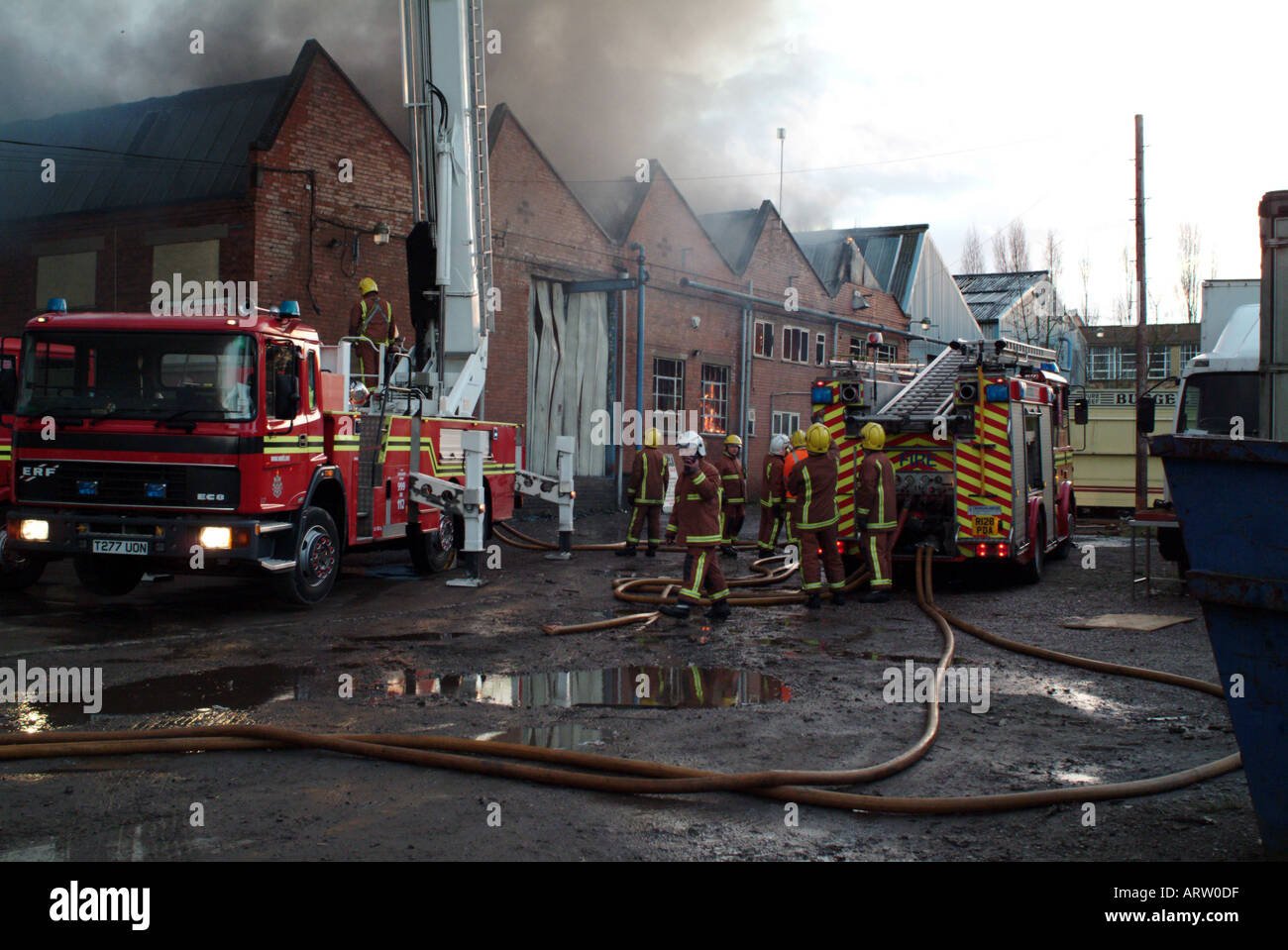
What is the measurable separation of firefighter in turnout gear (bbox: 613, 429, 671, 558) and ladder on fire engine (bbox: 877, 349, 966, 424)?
123 inches

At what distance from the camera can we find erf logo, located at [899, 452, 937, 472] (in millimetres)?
11492

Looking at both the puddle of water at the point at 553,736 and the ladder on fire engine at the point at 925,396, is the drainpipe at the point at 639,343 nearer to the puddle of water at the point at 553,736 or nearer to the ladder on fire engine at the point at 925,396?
the ladder on fire engine at the point at 925,396

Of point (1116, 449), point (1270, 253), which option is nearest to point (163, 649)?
point (1270, 253)

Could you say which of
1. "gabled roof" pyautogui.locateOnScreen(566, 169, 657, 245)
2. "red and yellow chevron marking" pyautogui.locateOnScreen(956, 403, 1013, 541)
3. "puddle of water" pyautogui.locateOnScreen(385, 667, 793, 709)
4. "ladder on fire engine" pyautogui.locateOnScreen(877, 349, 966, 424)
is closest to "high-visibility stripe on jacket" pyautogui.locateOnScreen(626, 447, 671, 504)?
"ladder on fire engine" pyautogui.locateOnScreen(877, 349, 966, 424)

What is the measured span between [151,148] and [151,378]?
10128 mm

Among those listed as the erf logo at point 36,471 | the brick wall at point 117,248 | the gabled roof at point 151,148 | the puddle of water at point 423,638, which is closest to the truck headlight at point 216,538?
the puddle of water at point 423,638

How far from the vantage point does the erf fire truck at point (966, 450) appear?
10906 millimetres

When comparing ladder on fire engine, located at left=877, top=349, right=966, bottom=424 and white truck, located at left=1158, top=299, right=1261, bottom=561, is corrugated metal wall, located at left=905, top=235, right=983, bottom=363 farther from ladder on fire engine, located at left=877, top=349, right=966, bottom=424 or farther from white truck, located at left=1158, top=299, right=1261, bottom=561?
white truck, located at left=1158, top=299, right=1261, bottom=561

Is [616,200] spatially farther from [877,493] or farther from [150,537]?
[150,537]

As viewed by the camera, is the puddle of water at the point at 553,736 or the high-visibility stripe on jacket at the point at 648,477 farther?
the high-visibility stripe on jacket at the point at 648,477

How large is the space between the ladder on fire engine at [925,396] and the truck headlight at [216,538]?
22.4 ft

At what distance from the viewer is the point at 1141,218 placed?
25156 mm

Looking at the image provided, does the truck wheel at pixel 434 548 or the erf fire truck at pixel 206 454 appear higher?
the erf fire truck at pixel 206 454

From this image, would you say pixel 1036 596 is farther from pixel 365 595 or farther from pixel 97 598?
pixel 97 598
